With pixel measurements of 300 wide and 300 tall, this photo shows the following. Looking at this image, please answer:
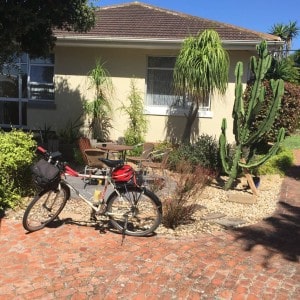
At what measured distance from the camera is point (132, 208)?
551cm

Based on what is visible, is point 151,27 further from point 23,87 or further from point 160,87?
point 23,87

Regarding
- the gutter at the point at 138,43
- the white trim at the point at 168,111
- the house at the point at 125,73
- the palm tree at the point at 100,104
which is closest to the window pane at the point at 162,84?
the house at the point at 125,73

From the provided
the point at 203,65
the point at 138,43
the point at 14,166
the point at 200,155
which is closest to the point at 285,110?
the point at 203,65

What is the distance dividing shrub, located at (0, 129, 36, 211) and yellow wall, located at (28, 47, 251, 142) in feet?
17.9

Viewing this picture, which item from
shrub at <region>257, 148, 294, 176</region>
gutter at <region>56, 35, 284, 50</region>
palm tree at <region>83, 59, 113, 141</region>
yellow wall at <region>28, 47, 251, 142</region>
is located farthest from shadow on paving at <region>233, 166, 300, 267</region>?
palm tree at <region>83, 59, 113, 141</region>

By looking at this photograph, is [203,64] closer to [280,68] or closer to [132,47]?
[132,47]

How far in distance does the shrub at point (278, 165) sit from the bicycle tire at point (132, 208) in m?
5.27

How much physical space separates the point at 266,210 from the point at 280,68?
833 cm

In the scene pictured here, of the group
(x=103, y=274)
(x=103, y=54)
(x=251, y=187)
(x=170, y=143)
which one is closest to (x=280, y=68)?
(x=170, y=143)

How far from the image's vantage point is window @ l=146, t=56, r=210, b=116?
12.0 meters

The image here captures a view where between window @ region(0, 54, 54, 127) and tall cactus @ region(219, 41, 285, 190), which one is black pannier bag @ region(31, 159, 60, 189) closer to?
tall cactus @ region(219, 41, 285, 190)

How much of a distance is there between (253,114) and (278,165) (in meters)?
3.17

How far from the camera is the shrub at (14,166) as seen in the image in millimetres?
6371

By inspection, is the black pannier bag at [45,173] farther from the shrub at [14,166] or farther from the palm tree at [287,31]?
the palm tree at [287,31]
